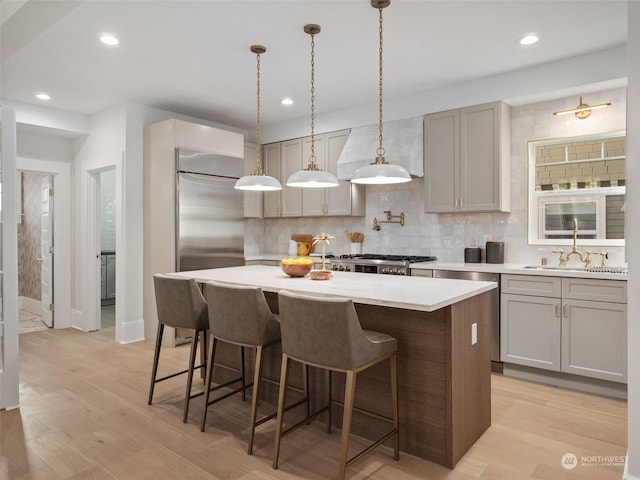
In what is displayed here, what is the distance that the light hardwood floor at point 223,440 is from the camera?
2250 millimetres

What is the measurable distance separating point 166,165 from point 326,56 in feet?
7.21

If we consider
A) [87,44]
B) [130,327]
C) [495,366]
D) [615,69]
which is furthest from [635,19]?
[130,327]

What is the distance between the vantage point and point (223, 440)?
2.59 m

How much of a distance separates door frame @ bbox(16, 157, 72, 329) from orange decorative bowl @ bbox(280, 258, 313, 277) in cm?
395

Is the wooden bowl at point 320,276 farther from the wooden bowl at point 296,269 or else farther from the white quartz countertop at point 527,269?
the white quartz countertop at point 527,269

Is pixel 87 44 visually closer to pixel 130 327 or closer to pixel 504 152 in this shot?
pixel 130 327

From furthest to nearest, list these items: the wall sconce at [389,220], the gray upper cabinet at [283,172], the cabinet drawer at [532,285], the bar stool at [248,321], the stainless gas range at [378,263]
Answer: the gray upper cabinet at [283,172] < the wall sconce at [389,220] < the stainless gas range at [378,263] < the cabinet drawer at [532,285] < the bar stool at [248,321]

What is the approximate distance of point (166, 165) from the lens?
15.5ft

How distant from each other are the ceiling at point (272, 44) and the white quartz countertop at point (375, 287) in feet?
6.04

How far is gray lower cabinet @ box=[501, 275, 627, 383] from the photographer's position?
3221 millimetres

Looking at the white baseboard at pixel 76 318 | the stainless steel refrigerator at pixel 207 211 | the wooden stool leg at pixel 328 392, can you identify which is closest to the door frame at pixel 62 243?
the white baseboard at pixel 76 318

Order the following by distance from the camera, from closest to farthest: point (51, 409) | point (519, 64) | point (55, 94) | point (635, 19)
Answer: point (635, 19)
point (51, 409)
point (519, 64)
point (55, 94)

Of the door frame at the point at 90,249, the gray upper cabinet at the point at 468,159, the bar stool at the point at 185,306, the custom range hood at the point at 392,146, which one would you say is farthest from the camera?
the door frame at the point at 90,249

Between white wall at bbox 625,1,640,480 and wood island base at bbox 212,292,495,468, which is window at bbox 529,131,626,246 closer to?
wood island base at bbox 212,292,495,468
